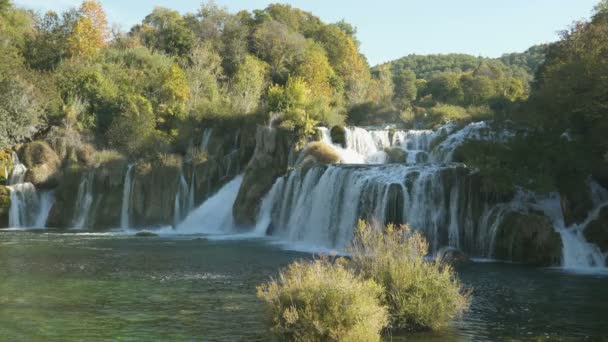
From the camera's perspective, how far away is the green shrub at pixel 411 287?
12484 millimetres

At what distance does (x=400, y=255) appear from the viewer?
42.2ft

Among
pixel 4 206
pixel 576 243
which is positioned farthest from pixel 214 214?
pixel 576 243

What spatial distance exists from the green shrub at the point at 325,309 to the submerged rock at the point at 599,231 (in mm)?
14495

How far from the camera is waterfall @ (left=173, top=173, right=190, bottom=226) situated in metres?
39.3

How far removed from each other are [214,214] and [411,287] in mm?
26693

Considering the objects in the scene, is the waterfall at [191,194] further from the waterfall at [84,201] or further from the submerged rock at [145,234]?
the waterfall at [84,201]

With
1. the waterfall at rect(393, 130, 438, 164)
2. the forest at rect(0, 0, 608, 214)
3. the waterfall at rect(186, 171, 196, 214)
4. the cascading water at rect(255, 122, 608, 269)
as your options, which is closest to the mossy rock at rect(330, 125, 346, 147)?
the forest at rect(0, 0, 608, 214)

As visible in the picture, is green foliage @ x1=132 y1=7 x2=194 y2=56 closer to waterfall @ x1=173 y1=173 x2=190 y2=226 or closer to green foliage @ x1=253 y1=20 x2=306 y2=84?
green foliage @ x1=253 y1=20 x2=306 y2=84

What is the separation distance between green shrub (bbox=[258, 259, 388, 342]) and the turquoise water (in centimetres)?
147

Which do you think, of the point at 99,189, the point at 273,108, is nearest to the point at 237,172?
the point at 273,108

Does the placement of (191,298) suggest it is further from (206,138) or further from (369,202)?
(206,138)

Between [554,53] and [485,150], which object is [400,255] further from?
[554,53]

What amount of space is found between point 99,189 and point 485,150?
25.0 meters

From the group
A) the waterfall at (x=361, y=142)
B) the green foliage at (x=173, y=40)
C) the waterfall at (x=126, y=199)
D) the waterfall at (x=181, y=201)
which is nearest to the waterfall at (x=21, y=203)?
the waterfall at (x=126, y=199)
